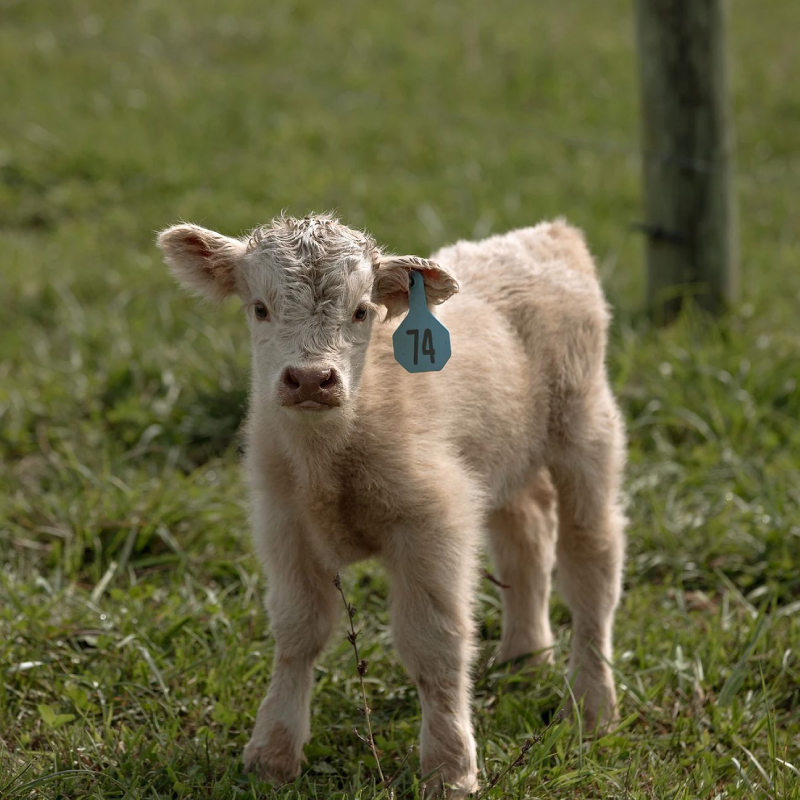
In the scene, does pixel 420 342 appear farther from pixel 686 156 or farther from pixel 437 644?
pixel 686 156

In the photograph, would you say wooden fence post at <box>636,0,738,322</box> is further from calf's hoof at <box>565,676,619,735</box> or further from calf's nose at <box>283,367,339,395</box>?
calf's nose at <box>283,367,339,395</box>

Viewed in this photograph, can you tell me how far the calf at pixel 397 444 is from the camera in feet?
11.3

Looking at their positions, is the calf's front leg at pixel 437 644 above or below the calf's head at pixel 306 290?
below

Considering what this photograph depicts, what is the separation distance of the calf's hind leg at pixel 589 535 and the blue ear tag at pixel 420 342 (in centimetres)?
95

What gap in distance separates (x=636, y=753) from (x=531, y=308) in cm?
160

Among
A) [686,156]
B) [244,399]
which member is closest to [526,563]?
[244,399]

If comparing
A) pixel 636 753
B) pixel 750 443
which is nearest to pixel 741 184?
pixel 750 443

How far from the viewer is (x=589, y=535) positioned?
4328 millimetres

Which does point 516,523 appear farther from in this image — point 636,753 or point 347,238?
point 347,238

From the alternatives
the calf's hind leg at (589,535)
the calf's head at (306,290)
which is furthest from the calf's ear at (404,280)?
the calf's hind leg at (589,535)

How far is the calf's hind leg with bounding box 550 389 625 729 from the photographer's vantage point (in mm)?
4262

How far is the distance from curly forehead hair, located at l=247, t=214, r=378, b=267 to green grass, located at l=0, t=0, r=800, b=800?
3.51 feet

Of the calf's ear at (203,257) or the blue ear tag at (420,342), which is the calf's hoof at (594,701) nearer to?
the blue ear tag at (420,342)

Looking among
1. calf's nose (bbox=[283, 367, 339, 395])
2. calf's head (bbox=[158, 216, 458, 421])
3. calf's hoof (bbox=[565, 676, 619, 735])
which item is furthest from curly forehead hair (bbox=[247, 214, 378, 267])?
calf's hoof (bbox=[565, 676, 619, 735])
